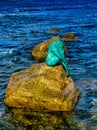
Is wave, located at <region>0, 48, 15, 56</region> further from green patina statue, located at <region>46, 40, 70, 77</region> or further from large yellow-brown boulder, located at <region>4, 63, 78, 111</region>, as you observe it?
large yellow-brown boulder, located at <region>4, 63, 78, 111</region>

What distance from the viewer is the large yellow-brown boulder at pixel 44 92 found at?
1398 centimetres

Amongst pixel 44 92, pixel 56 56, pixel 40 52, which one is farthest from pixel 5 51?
pixel 44 92

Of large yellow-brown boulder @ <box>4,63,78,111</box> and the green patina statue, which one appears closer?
large yellow-brown boulder @ <box>4,63,78,111</box>

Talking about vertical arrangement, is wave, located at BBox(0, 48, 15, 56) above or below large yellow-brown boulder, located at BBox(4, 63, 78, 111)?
below

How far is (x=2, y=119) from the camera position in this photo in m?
13.4

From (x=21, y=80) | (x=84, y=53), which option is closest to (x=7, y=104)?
(x=21, y=80)

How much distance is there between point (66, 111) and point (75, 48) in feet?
47.8

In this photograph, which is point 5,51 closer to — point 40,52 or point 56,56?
point 40,52

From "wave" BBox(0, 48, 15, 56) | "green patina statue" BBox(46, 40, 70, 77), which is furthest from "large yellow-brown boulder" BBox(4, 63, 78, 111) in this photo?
"wave" BBox(0, 48, 15, 56)

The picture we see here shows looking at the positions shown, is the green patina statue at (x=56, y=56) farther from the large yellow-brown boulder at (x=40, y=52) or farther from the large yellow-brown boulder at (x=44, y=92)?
the large yellow-brown boulder at (x=40, y=52)

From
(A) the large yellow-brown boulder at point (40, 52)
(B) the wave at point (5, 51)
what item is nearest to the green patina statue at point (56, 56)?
(A) the large yellow-brown boulder at point (40, 52)

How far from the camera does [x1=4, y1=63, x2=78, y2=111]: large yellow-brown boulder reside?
13984mm

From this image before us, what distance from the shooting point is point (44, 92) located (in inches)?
554

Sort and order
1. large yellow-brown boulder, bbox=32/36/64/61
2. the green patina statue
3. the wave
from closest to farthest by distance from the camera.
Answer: the green patina statue
large yellow-brown boulder, bbox=32/36/64/61
the wave
